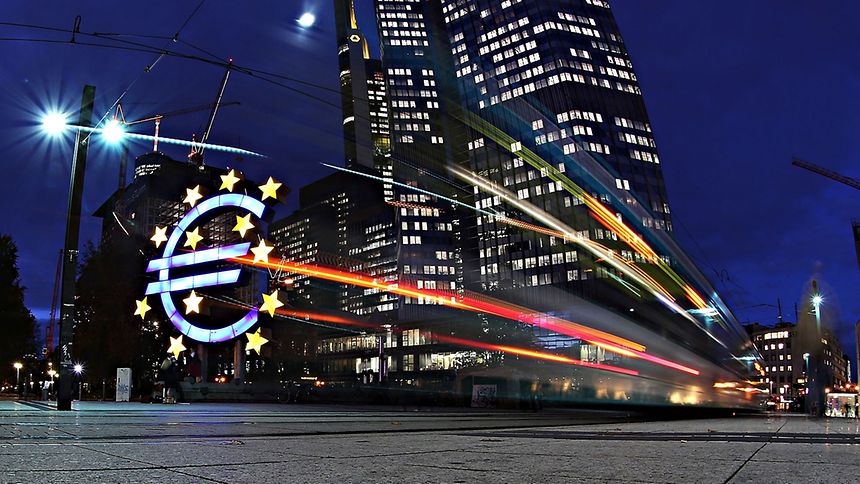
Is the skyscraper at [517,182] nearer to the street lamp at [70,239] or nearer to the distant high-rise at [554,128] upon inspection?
the distant high-rise at [554,128]

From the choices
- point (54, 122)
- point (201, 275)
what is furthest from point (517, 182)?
point (54, 122)

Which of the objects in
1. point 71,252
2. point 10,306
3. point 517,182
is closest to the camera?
point 71,252

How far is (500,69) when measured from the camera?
508ft

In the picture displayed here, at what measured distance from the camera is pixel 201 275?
2845cm

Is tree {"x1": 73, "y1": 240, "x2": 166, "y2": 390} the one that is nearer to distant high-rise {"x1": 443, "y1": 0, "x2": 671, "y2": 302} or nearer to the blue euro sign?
the blue euro sign

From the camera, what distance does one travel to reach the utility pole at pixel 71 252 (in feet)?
63.0

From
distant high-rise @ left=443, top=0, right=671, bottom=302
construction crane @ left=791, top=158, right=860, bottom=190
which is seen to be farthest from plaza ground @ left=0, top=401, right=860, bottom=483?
distant high-rise @ left=443, top=0, right=671, bottom=302

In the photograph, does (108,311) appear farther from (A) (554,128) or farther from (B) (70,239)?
(A) (554,128)

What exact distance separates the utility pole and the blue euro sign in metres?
7.46

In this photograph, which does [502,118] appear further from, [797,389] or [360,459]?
[360,459]

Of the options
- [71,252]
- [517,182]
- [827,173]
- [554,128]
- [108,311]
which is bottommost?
[108,311]

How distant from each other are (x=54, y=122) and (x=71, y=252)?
3898 millimetres

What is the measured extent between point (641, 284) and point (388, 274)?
156685 mm

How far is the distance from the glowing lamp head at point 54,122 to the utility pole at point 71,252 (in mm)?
484
